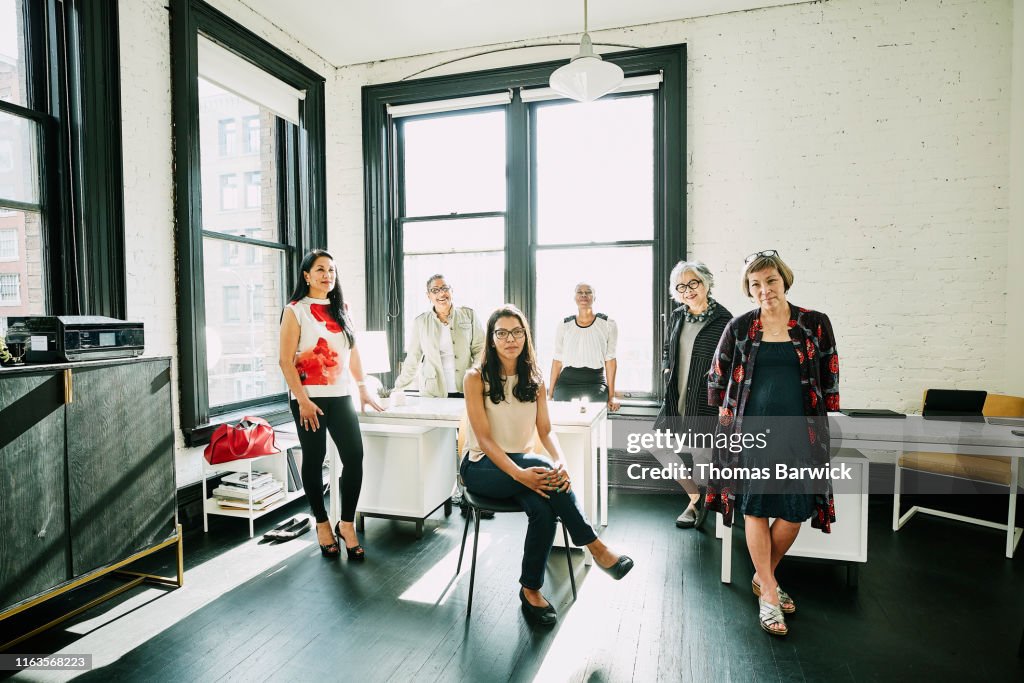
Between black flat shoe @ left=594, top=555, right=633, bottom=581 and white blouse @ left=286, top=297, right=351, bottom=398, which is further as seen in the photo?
white blouse @ left=286, top=297, right=351, bottom=398

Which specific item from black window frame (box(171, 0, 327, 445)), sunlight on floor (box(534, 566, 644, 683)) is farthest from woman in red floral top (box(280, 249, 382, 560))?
sunlight on floor (box(534, 566, 644, 683))

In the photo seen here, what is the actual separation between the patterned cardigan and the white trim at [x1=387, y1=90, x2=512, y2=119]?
3.07 metres

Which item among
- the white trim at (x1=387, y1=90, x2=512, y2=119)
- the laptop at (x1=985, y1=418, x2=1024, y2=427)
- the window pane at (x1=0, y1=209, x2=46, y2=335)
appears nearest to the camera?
the window pane at (x1=0, y1=209, x2=46, y2=335)

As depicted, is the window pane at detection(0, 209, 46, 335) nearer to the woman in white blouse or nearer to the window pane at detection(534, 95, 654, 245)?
the woman in white blouse

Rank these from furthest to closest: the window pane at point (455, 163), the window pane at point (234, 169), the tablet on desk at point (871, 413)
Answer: the window pane at point (455, 163)
the window pane at point (234, 169)
the tablet on desk at point (871, 413)

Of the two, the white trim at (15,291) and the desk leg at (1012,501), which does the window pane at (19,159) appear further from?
the desk leg at (1012,501)

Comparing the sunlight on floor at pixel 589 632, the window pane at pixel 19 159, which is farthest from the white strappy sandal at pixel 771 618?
the window pane at pixel 19 159

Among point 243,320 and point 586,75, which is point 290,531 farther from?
point 586,75

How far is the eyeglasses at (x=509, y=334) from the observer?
2574 millimetres

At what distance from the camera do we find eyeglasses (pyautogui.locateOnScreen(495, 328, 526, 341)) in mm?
2574

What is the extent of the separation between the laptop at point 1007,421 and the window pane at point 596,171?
7.94 feet

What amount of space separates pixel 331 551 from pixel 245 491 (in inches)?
30.2

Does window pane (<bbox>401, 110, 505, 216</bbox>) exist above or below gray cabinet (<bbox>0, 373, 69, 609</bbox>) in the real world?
above

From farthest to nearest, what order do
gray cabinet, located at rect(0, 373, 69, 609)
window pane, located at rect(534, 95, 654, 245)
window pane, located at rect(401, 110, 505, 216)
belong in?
window pane, located at rect(401, 110, 505, 216) < window pane, located at rect(534, 95, 654, 245) < gray cabinet, located at rect(0, 373, 69, 609)
